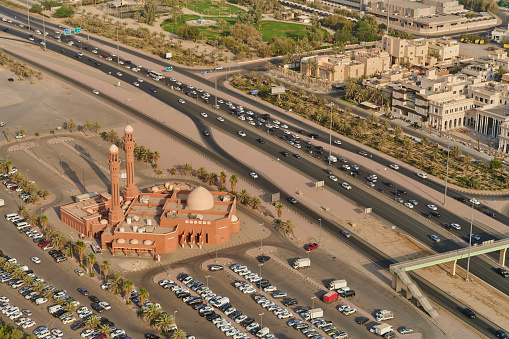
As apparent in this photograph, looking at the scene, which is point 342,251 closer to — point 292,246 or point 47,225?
point 292,246

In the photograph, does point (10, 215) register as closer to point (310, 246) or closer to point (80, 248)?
point (80, 248)

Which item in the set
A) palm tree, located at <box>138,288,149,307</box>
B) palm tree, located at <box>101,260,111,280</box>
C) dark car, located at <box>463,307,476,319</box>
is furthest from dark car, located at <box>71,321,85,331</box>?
dark car, located at <box>463,307,476,319</box>

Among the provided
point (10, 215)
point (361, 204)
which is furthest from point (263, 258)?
point (10, 215)

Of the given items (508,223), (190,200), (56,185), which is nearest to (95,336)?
(190,200)

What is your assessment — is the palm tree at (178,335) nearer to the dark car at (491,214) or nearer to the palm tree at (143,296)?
the palm tree at (143,296)

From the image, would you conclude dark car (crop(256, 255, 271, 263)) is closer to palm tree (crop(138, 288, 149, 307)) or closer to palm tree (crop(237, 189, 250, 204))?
palm tree (crop(237, 189, 250, 204))

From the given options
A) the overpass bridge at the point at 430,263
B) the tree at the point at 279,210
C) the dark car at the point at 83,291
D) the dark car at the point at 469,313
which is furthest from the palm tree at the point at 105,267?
the dark car at the point at 469,313
